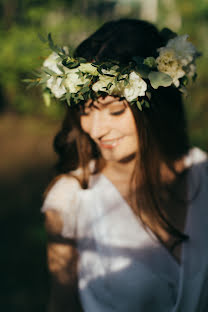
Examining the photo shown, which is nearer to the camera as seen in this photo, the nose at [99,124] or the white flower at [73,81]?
the white flower at [73,81]

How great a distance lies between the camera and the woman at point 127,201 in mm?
1630

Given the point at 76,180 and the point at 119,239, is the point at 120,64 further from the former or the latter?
the point at 119,239

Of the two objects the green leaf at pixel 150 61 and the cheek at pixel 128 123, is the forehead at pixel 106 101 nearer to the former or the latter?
the cheek at pixel 128 123

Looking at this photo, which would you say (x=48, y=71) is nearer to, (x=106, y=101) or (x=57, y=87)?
(x=57, y=87)

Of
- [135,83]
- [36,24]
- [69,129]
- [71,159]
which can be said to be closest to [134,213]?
[71,159]

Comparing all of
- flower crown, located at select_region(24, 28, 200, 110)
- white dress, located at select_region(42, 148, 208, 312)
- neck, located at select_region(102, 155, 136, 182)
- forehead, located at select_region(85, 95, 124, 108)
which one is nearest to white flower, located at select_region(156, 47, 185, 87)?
flower crown, located at select_region(24, 28, 200, 110)

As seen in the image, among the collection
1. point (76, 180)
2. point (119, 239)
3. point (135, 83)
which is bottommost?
point (119, 239)

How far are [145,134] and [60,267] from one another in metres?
0.96

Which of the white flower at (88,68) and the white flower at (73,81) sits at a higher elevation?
the white flower at (88,68)

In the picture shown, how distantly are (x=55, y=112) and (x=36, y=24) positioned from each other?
8.08ft


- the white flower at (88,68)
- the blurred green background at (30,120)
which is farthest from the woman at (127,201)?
the blurred green background at (30,120)

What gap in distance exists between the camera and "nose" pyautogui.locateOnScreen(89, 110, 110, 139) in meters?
1.60

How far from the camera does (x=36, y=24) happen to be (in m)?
8.18

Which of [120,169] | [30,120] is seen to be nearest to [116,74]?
[120,169]
